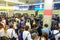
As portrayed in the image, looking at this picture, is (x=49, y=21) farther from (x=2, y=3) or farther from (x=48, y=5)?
(x=2, y=3)

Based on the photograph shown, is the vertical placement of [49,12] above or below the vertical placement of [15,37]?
above

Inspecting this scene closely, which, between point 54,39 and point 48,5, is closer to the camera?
point 54,39

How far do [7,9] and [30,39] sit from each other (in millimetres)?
16111

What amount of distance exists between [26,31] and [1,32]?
3.57ft

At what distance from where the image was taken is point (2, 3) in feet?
96.6

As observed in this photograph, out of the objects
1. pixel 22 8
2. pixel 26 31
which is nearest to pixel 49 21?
pixel 26 31

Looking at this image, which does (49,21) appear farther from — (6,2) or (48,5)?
(6,2)

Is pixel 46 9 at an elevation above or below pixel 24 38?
above

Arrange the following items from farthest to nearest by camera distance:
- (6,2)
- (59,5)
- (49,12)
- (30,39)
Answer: (6,2)
(59,5)
(49,12)
(30,39)

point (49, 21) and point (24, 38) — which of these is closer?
point (24, 38)

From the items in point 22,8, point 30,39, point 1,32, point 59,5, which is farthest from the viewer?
point 22,8

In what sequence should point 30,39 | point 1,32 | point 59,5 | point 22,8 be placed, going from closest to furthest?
point 30,39 → point 1,32 → point 59,5 → point 22,8

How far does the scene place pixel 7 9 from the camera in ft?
72.5

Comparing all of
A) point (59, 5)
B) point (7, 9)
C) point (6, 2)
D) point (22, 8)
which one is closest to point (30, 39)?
point (59, 5)
